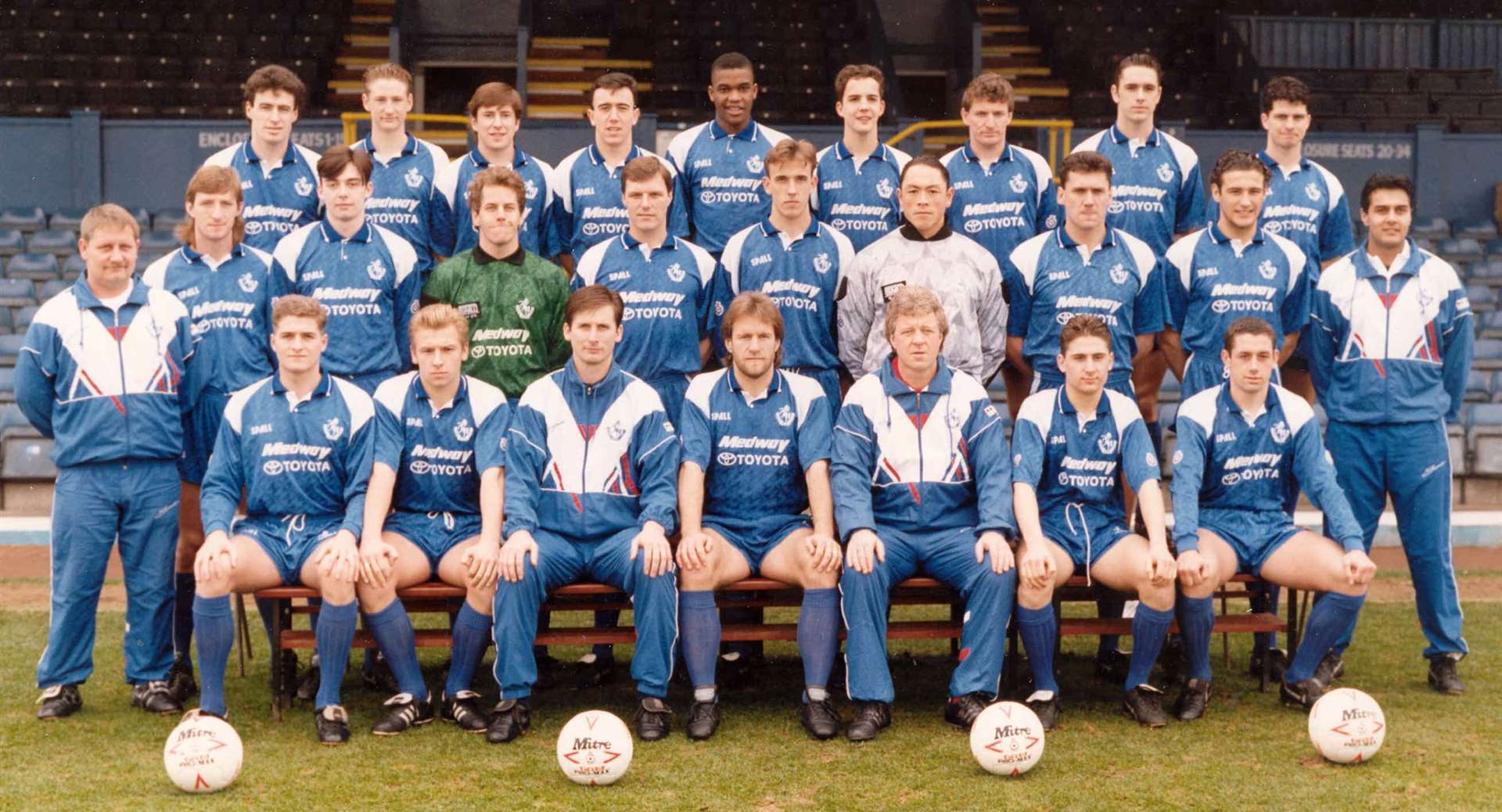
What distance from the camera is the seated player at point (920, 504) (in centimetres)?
505

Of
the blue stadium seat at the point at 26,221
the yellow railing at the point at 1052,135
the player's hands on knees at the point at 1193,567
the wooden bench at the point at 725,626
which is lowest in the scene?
the wooden bench at the point at 725,626

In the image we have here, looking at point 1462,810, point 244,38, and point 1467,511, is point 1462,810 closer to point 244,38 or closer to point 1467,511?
point 1467,511

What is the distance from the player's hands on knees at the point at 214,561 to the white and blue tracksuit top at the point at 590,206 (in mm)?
2251

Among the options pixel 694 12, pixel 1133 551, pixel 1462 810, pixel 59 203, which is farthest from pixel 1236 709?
pixel 694 12

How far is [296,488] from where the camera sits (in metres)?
5.20

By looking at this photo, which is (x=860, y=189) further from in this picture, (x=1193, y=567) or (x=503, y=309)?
(x=1193, y=567)

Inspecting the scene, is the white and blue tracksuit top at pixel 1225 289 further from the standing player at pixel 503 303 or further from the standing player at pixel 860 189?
the standing player at pixel 503 303

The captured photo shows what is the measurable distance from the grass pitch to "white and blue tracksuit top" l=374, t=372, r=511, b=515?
817 millimetres

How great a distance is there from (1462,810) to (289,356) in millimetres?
3942

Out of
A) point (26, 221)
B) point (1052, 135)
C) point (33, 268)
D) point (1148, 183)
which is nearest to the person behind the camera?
point (1148, 183)

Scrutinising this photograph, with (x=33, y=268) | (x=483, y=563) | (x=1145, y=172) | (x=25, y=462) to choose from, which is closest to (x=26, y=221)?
(x=33, y=268)

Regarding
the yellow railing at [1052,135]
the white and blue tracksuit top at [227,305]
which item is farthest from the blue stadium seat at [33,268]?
the white and blue tracksuit top at [227,305]

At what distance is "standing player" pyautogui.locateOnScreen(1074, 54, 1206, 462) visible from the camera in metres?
6.40

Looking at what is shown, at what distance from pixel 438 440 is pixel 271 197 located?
163 centimetres
